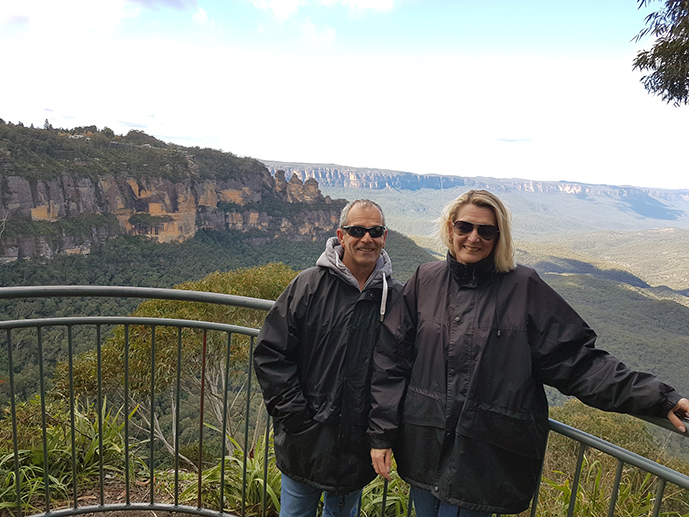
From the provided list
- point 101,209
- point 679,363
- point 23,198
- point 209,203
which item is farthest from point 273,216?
point 679,363

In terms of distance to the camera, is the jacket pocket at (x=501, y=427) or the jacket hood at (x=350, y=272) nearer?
the jacket pocket at (x=501, y=427)

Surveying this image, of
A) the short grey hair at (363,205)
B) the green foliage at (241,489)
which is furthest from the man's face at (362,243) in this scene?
the green foliage at (241,489)

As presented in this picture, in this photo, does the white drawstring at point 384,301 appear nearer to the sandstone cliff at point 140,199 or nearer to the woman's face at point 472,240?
the woman's face at point 472,240

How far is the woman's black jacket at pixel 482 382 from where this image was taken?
4.99 ft

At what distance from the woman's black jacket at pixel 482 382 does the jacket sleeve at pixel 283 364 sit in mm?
282

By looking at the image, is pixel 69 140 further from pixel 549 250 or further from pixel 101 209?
pixel 549 250

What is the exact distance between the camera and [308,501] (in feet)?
6.09

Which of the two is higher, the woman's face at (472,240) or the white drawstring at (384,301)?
the woman's face at (472,240)

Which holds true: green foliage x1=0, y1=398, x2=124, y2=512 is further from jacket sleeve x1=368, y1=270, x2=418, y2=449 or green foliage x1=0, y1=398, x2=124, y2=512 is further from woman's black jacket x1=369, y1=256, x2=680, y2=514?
woman's black jacket x1=369, y1=256, x2=680, y2=514

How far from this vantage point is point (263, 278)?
35.3ft

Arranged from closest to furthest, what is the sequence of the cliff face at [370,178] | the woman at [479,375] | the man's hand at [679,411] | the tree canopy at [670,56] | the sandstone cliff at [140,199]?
the man's hand at [679,411]
the woman at [479,375]
the tree canopy at [670,56]
the sandstone cliff at [140,199]
the cliff face at [370,178]

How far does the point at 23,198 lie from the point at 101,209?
662 centimetres

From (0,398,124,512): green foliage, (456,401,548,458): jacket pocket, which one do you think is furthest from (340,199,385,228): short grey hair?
(0,398,124,512): green foliage

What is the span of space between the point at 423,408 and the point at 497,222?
2.30 feet
